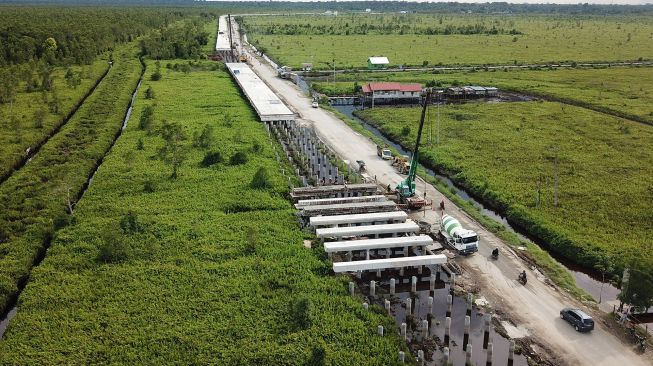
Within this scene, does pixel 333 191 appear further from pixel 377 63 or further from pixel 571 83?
pixel 377 63

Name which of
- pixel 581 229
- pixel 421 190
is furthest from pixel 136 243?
pixel 581 229

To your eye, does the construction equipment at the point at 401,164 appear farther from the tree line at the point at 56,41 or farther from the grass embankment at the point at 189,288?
the tree line at the point at 56,41

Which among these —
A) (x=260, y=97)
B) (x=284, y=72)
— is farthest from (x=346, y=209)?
(x=284, y=72)

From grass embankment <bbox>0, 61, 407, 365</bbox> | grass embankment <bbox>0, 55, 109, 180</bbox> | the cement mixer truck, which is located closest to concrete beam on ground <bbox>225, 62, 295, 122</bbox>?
grass embankment <bbox>0, 61, 407, 365</bbox>

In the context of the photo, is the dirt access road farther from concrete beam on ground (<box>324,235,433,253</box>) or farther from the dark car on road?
concrete beam on ground (<box>324,235,433,253</box>)

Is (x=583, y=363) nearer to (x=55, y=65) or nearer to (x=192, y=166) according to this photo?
(x=192, y=166)

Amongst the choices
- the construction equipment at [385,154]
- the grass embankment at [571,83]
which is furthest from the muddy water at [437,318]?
the grass embankment at [571,83]
